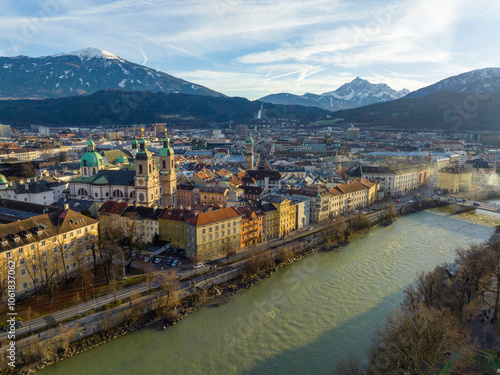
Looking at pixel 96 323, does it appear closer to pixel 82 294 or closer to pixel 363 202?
pixel 82 294

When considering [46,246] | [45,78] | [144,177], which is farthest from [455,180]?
[45,78]

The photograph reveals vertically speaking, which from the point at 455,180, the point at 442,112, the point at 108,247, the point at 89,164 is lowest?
the point at 108,247

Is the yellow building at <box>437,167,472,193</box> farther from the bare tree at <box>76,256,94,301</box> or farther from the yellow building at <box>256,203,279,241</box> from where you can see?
the bare tree at <box>76,256,94,301</box>

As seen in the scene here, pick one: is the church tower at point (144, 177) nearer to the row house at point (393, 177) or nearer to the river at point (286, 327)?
the river at point (286, 327)

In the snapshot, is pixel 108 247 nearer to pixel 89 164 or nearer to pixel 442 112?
pixel 89 164

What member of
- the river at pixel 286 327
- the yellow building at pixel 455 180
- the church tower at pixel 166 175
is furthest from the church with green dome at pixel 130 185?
the yellow building at pixel 455 180

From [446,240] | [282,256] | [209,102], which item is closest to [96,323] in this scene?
[282,256]
